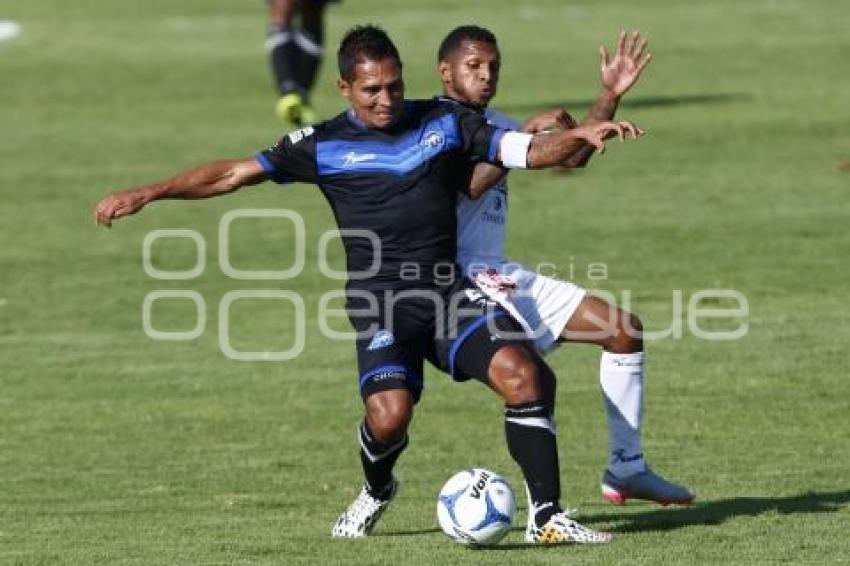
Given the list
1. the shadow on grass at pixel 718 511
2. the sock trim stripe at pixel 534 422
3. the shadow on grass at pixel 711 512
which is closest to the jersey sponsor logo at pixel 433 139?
the sock trim stripe at pixel 534 422

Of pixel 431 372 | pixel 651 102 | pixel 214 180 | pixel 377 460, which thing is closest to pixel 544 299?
pixel 377 460

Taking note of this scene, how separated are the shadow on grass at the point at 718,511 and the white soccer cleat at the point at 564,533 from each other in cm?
47

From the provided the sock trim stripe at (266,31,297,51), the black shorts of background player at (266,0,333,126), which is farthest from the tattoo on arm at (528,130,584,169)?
the sock trim stripe at (266,31,297,51)

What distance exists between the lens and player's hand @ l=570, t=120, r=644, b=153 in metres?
9.39

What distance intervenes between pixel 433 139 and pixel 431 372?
219 inches

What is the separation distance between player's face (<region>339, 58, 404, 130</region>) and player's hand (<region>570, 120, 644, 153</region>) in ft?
3.01

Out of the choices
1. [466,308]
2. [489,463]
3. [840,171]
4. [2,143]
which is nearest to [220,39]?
[2,143]

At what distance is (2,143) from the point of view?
2552 cm

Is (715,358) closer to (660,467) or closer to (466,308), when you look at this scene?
(660,467)

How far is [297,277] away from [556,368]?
402cm

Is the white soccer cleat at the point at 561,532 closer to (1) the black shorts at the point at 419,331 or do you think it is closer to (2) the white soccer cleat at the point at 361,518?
(1) the black shorts at the point at 419,331

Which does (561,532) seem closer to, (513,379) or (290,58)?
(513,379)

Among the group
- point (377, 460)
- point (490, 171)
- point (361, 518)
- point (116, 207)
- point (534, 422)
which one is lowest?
point (361, 518)

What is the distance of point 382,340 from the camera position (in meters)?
10.1
